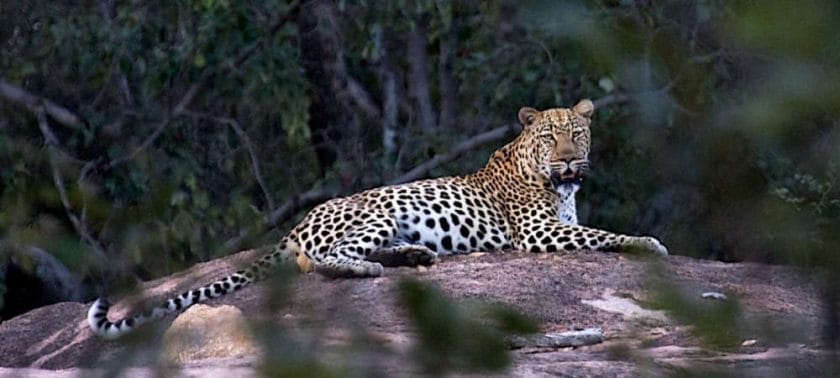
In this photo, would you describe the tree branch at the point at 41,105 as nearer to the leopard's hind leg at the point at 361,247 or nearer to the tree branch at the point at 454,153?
the tree branch at the point at 454,153

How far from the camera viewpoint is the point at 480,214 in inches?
378

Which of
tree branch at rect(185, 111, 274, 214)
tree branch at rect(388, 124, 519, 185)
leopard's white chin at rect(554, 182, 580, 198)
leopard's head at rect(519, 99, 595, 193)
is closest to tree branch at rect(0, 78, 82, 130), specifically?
tree branch at rect(185, 111, 274, 214)

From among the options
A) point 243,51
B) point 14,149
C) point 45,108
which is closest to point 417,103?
point 243,51

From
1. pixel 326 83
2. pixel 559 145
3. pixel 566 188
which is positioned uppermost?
pixel 326 83

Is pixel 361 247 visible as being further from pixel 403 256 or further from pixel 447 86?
pixel 447 86

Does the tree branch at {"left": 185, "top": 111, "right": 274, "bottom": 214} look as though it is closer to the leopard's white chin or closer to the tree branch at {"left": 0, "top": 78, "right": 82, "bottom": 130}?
the tree branch at {"left": 0, "top": 78, "right": 82, "bottom": 130}

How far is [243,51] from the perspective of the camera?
39.0 feet

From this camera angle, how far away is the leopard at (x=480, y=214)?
343 inches

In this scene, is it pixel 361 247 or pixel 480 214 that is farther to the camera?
pixel 480 214

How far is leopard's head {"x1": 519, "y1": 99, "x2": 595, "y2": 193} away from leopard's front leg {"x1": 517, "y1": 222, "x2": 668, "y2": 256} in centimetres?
32

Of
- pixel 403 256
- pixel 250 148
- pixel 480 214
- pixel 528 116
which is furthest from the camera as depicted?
pixel 250 148

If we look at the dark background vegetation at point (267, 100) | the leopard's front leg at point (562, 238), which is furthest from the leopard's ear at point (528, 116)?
the leopard's front leg at point (562, 238)

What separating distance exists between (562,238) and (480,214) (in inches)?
21.1

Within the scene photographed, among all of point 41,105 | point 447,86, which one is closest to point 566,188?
point 447,86
